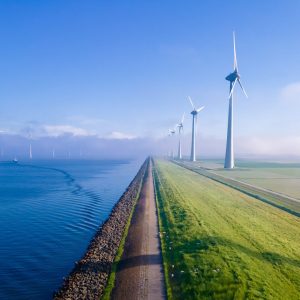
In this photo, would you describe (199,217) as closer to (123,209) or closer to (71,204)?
(123,209)

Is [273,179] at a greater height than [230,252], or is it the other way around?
[273,179]

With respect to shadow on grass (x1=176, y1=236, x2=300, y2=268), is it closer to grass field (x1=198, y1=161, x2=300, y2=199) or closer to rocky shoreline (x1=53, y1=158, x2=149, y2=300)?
rocky shoreline (x1=53, y1=158, x2=149, y2=300)

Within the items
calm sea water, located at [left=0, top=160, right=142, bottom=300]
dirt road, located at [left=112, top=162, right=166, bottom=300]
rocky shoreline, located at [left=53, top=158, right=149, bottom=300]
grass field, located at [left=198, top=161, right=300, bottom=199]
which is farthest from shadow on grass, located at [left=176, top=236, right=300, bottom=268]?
grass field, located at [left=198, top=161, right=300, bottom=199]

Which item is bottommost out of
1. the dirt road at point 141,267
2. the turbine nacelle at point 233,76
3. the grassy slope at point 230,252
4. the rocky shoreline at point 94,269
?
the rocky shoreline at point 94,269

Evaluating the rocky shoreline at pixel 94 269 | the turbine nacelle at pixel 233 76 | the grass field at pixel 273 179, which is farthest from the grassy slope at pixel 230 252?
the turbine nacelle at pixel 233 76

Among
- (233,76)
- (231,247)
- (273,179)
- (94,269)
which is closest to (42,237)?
(94,269)

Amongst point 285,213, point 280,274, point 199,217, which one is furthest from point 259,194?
point 280,274

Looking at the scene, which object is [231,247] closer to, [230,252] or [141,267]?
[230,252]

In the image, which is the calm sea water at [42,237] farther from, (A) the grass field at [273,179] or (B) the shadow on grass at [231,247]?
(A) the grass field at [273,179]
